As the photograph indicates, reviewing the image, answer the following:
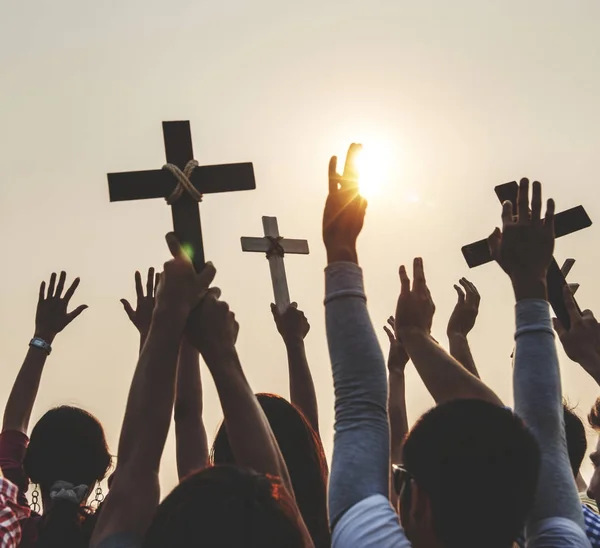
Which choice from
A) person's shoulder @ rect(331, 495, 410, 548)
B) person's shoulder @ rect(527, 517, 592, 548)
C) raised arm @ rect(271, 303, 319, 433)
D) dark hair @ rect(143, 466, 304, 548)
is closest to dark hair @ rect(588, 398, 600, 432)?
raised arm @ rect(271, 303, 319, 433)

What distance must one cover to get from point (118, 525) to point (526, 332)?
1749 millimetres

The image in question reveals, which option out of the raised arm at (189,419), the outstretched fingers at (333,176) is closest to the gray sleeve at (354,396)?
the outstretched fingers at (333,176)

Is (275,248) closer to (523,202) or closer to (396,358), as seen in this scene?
(396,358)

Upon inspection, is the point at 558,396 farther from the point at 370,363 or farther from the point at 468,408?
the point at 370,363

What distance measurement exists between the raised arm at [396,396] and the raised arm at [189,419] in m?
1.90

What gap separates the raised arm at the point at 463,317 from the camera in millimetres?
5340

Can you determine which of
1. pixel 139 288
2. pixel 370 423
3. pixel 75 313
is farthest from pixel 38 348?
pixel 370 423

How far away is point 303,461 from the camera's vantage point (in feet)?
10.9

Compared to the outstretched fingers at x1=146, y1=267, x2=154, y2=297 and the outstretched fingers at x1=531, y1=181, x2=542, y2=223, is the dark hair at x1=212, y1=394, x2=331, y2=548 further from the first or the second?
the outstretched fingers at x1=146, y1=267, x2=154, y2=297

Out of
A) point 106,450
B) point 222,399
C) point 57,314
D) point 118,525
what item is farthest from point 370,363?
point 57,314

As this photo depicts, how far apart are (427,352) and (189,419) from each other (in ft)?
4.63

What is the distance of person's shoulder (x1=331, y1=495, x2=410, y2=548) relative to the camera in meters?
2.24

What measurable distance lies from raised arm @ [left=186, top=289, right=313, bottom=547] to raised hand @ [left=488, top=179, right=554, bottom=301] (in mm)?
1240

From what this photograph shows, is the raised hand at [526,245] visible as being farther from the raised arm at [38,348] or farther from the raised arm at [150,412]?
the raised arm at [38,348]
